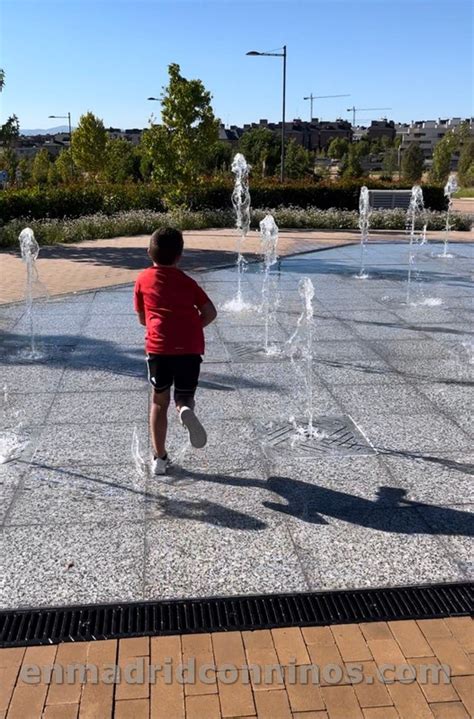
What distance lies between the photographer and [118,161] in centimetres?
4631

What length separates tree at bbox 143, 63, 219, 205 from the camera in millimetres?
22531

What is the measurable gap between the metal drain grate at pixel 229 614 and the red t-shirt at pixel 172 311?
1.43m

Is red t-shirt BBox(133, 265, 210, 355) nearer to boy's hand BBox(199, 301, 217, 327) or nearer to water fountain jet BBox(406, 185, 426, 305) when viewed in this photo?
boy's hand BBox(199, 301, 217, 327)

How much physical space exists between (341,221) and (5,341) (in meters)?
15.0

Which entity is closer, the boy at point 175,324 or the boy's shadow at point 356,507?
the boy's shadow at point 356,507

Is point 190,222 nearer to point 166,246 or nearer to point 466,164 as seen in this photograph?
point 166,246

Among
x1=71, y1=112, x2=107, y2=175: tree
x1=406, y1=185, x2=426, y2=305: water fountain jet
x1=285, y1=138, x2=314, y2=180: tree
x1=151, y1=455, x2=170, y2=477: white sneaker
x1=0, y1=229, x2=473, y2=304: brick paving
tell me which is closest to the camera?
x1=151, y1=455, x2=170, y2=477: white sneaker

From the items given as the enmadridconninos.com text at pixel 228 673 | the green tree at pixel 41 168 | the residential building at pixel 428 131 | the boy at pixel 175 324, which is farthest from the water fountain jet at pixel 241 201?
the residential building at pixel 428 131

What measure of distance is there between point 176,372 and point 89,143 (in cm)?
4039

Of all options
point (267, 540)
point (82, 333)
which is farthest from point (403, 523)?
point (82, 333)

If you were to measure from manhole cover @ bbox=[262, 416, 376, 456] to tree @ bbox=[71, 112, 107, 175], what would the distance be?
39494 mm

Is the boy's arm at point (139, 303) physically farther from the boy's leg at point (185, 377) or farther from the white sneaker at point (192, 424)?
the white sneaker at point (192, 424)

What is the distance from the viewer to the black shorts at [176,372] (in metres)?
3.87

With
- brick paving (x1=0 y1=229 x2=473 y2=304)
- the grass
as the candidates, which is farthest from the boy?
the grass
